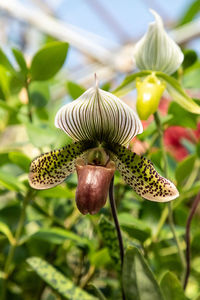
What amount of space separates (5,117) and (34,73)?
0.22 meters

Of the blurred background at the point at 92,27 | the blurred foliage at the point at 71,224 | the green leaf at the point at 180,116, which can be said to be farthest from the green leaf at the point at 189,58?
the blurred background at the point at 92,27

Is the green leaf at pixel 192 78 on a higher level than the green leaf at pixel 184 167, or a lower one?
higher

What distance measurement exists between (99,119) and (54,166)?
0.08 meters

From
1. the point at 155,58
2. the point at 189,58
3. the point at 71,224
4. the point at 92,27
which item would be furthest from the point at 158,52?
the point at 92,27

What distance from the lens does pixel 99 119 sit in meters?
0.42

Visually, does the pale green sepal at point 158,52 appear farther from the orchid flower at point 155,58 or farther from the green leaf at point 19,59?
the green leaf at point 19,59

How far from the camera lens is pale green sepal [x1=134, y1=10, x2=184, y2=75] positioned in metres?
0.51

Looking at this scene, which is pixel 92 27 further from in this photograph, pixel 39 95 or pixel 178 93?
pixel 178 93

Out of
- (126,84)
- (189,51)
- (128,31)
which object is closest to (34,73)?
(126,84)

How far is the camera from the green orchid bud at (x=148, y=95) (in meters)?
0.46

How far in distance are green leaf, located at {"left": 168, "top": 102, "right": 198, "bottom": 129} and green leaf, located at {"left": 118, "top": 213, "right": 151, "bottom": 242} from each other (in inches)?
6.7

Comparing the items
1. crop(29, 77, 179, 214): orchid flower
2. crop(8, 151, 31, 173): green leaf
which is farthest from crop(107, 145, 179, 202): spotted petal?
crop(8, 151, 31, 173): green leaf

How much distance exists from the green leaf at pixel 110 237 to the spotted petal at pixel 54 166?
78mm

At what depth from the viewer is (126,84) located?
21.4 inches
